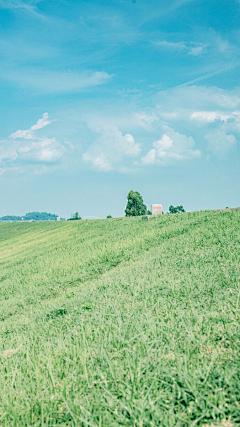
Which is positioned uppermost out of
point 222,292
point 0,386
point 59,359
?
point 222,292

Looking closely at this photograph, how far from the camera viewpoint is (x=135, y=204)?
198ft

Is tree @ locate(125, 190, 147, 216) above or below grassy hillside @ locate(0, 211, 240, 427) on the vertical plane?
above


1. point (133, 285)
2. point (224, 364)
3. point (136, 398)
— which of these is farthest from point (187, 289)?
point (136, 398)

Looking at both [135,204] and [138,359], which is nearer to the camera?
[138,359]

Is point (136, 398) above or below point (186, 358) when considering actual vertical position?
below

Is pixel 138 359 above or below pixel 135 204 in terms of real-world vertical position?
below

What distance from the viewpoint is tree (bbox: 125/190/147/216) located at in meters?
59.9

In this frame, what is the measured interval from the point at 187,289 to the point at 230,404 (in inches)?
77.3

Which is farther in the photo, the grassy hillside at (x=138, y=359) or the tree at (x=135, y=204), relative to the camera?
the tree at (x=135, y=204)

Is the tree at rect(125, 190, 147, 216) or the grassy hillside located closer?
the grassy hillside

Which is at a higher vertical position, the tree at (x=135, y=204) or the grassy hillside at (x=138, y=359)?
the tree at (x=135, y=204)

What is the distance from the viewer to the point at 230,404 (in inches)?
68.7

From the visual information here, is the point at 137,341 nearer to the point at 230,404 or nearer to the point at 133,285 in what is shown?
the point at 230,404

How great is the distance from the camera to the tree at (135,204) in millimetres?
59906
